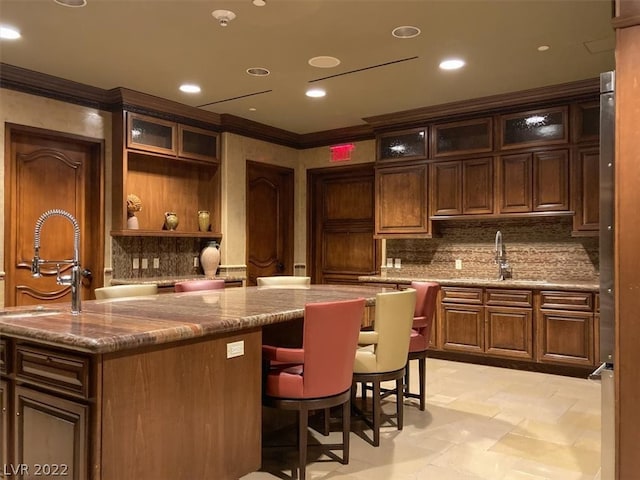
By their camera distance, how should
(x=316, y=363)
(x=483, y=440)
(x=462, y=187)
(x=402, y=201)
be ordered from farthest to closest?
(x=402, y=201) < (x=462, y=187) < (x=483, y=440) < (x=316, y=363)

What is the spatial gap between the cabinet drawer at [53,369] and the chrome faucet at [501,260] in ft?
14.9

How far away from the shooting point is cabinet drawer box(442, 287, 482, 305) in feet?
17.0

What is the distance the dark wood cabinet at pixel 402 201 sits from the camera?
5.80 m

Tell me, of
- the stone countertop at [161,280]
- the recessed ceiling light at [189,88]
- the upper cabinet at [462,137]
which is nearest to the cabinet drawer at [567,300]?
the upper cabinet at [462,137]

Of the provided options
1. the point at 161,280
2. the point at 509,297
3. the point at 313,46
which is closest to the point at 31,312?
the point at 161,280

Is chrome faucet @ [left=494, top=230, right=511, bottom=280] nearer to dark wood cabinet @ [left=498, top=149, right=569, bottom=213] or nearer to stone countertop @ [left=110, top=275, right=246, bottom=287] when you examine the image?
dark wood cabinet @ [left=498, top=149, right=569, bottom=213]

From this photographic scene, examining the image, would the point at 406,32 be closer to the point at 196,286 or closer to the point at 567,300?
the point at 196,286

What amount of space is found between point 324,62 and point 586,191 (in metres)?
2.71

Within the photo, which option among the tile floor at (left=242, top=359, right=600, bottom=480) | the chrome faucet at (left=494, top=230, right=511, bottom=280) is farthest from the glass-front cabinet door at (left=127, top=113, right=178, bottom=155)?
the chrome faucet at (left=494, top=230, right=511, bottom=280)

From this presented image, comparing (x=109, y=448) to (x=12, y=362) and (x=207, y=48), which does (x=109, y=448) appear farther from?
(x=207, y=48)

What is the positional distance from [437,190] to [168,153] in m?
2.96

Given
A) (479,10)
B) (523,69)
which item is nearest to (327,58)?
(479,10)

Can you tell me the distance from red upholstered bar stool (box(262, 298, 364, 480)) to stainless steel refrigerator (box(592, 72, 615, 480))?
3.59 ft

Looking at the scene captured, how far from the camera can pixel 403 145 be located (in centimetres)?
594
